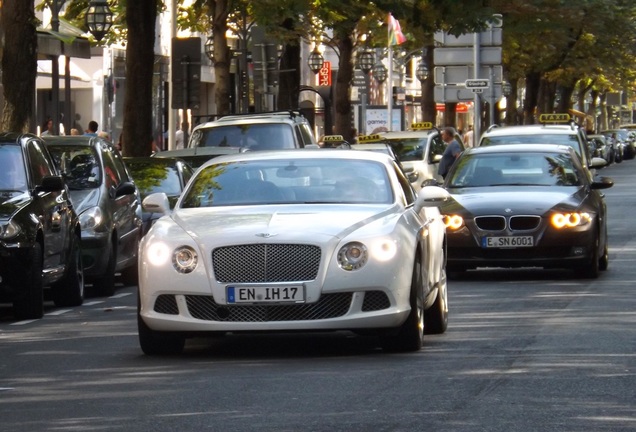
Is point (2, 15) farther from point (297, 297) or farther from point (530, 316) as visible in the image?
point (297, 297)

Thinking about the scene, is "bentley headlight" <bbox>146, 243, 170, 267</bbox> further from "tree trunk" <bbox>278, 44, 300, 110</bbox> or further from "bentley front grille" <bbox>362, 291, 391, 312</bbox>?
"tree trunk" <bbox>278, 44, 300, 110</bbox>

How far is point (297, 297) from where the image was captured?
11312 mm

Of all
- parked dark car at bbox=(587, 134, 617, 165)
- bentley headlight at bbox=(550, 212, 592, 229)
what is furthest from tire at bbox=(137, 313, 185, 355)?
parked dark car at bbox=(587, 134, 617, 165)

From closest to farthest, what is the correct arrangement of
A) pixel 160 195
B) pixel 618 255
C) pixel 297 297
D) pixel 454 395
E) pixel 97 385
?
pixel 454 395 → pixel 97 385 → pixel 297 297 → pixel 160 195 → pixel 618 255

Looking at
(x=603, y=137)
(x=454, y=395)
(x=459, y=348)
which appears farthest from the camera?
(x=603, y=137)

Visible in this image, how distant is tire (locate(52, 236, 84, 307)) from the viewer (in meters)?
17.2

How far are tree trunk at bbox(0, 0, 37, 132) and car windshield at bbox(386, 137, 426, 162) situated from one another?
13.8 meters

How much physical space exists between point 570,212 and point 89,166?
5217 millimetres

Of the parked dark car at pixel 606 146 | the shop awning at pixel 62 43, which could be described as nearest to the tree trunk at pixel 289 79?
the shop awning at pixel 62 43

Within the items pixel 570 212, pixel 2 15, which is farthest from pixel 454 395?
pixel 2 15

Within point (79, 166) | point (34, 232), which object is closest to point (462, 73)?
point (79, 166)

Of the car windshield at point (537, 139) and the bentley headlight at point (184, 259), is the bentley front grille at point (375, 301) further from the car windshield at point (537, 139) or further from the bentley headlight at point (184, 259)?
the car windshield at point (537, 139)

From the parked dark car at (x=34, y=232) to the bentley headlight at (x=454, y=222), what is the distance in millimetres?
3927

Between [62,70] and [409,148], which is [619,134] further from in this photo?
[409,148]
